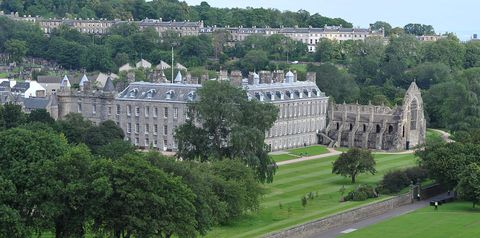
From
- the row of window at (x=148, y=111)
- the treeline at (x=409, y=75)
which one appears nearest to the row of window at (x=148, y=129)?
the row of window at (x=148, y=111)

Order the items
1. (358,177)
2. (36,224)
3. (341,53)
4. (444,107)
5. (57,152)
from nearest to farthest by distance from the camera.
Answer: (36,224), (57,152), (358,177), (444,107), (341,53)

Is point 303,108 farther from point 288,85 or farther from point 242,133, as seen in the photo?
point 242,133

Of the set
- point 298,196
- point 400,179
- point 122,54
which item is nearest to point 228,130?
point 298,196

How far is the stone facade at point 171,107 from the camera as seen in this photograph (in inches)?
4269

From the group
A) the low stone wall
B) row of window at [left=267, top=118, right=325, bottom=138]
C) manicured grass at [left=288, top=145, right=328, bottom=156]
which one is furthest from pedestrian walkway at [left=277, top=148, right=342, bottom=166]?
the low stone wall

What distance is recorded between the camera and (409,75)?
165500mm

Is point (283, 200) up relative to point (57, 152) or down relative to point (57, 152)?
down

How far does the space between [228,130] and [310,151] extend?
26654 millimetres

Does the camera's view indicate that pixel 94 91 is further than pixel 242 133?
Yes

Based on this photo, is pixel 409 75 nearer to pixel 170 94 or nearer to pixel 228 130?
pixel 170 94

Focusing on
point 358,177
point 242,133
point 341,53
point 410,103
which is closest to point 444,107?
point 410,103

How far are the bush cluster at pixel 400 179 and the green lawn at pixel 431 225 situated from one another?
4.94 m

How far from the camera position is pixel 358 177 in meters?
94.4

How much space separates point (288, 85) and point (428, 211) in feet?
124
